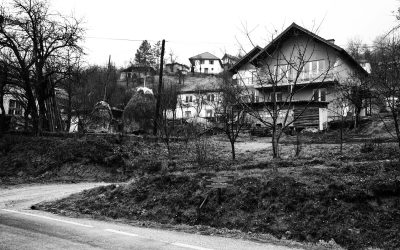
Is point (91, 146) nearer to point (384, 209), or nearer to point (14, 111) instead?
point (384, 209)

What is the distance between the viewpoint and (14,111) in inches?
1895

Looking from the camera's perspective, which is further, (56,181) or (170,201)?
(56,181)

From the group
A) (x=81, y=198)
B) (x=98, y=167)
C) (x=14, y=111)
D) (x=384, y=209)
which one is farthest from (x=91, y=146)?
(x=14, y=111)

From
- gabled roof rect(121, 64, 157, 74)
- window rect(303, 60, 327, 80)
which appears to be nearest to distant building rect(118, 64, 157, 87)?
gabled roof rect(121, 64, 157, 74)

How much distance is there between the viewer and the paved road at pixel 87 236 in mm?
7848

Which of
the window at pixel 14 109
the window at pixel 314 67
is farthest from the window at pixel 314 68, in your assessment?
the window at pixel 14 109

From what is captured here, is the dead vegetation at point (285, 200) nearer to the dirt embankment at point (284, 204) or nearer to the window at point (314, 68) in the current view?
the dirt embankment at point (284, 204)

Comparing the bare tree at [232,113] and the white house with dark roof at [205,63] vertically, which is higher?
the white house with dark roof at [205,63]

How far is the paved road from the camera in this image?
7848 mm

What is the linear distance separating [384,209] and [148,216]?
6.22 metres

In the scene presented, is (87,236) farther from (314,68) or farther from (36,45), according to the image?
(314,68)

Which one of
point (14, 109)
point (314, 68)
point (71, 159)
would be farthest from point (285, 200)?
point (14, 109)

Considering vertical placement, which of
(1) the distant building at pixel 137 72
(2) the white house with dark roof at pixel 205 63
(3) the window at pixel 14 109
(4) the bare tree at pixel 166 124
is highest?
(2) the white house with dark roof at pixel 205 63

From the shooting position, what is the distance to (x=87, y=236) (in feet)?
28.9
